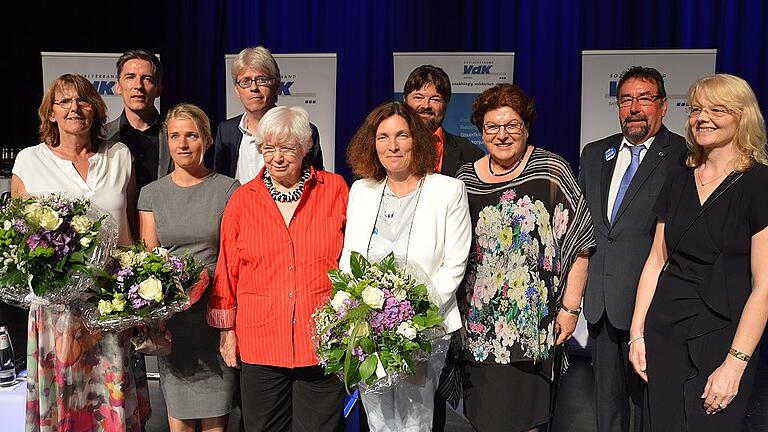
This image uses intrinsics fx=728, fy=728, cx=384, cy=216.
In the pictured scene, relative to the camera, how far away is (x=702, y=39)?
271 inches

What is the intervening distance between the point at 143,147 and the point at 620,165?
230cm

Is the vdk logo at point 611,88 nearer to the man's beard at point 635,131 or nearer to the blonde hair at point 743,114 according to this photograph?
the man's beard at point 635,131

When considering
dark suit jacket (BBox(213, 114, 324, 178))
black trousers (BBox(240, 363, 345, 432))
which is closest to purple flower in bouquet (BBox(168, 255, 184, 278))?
black trousers (BBox(240, 363, 345, 432))

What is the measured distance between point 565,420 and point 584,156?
1.98m

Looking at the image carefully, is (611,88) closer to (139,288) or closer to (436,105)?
(436,105)

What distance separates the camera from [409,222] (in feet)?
9.09

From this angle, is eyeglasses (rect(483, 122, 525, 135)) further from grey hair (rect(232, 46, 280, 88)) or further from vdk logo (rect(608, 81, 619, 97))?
vdk logo (rect(608, 81, 619, 97))

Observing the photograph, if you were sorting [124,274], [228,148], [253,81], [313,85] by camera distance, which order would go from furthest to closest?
[313,85] → [228,148] → [253,81] → [124,274]

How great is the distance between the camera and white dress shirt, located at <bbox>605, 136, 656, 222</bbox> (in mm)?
3146

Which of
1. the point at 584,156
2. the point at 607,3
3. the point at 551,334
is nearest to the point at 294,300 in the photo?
the point at 551,334

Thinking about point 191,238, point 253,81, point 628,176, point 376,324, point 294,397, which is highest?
point 253,81

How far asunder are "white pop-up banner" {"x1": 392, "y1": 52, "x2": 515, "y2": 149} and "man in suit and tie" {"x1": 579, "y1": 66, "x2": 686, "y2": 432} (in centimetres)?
322

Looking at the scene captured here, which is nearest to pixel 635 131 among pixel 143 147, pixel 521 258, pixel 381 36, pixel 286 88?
pixel 521 258

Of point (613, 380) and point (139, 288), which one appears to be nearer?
point (139, 288)
